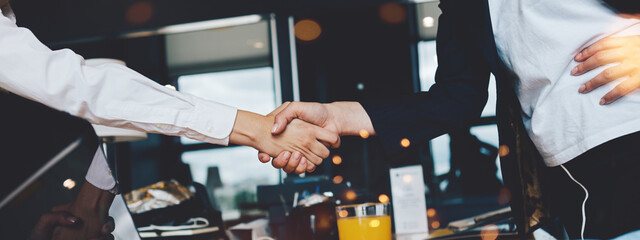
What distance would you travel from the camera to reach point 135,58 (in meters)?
4.20

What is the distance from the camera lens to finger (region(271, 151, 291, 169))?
151 centimetres

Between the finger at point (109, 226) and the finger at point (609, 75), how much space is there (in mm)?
802

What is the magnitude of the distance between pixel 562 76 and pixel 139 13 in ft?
10.6

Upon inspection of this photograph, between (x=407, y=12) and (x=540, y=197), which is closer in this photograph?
(x=540, y=197)

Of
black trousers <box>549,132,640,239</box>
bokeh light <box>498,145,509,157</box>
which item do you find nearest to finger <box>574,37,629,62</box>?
black trousers <box>549,132,640,239</box>

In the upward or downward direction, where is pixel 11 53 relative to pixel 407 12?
downward

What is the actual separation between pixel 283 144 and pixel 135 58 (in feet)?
10.1

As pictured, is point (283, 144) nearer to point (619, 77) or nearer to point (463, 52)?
point (463, 52)

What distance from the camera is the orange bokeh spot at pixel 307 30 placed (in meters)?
3.61

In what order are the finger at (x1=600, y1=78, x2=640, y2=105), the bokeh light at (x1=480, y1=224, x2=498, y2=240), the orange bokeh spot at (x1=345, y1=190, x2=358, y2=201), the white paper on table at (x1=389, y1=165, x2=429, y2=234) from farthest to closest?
the orange bokeh spot at (x1=345, y1=190, x2=358, y2=201)
the white paper on table at (x1=389, y1=165, x2=429, y2=234)
the bokeh light at (x1=480, y1=224, x2=498, y2=240)
the finger at (x1=600, y1=78, x2=640, y2=105)

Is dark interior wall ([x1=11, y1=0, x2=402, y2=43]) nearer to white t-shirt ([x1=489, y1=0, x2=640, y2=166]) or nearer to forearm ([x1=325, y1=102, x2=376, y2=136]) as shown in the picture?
forearm ([x1=325, y1=102, x2=376, y2=136])

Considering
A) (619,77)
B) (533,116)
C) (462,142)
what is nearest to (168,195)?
(533,116)

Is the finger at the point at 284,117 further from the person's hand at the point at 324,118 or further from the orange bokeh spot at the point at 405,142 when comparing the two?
the orange bokeh spot at the point at 405,142

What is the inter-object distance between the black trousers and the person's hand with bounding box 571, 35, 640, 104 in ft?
0.26
